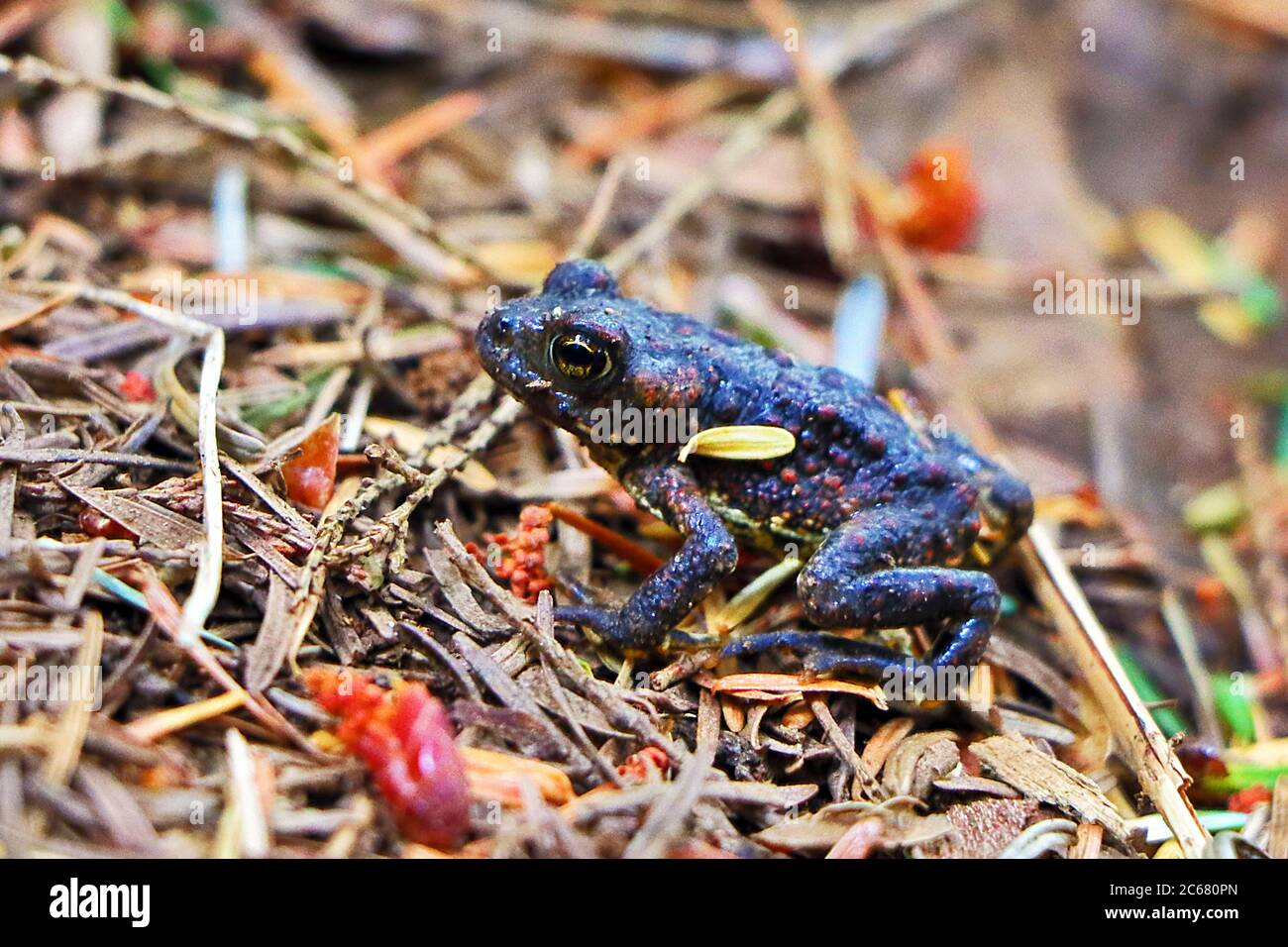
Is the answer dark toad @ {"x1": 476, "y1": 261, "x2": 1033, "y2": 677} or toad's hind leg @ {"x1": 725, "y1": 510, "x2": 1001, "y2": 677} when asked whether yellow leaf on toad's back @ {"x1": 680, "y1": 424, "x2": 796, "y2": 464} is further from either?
toad's hind leg @ {"x1": 725, "y1": 510, "x2": 1001, "y2": 677}

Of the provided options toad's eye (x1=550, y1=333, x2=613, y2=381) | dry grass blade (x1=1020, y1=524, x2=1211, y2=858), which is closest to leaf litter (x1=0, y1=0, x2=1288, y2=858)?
dry grass blade (x1=1020, y1=524, x2=1211, y2=858)

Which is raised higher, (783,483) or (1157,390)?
(1157,390)

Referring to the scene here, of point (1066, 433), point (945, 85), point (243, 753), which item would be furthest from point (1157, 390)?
point (243, 753)

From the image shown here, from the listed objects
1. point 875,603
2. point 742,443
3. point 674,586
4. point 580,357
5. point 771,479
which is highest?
point 580,357

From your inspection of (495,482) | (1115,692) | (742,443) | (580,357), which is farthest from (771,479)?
(1115,692)

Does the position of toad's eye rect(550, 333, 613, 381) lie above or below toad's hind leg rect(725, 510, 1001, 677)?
above

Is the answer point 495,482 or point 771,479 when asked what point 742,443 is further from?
point 495,482

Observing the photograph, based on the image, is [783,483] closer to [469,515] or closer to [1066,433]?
[469,515]

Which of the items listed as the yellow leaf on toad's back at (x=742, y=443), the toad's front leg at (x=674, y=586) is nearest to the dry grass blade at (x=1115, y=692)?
the yellow leaf on toad's back at (x=742, y=443)
